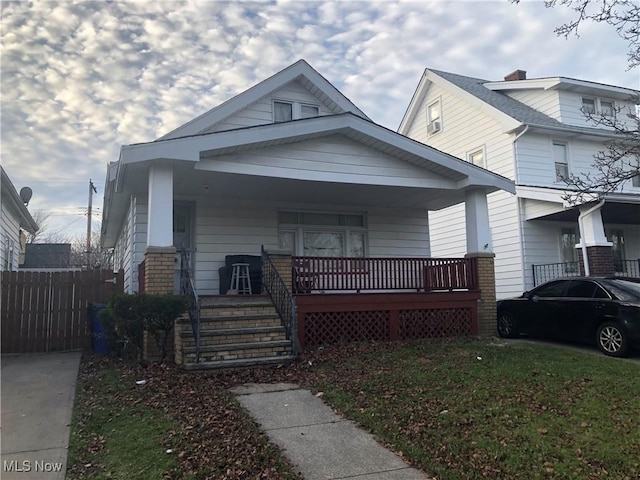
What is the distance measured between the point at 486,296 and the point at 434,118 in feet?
37.8

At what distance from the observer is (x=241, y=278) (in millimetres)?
11344

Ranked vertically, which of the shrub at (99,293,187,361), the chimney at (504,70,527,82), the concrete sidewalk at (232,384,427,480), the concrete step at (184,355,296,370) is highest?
the chimney at (504,70,527,82)

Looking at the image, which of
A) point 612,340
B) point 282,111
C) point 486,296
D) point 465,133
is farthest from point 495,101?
point 612,340

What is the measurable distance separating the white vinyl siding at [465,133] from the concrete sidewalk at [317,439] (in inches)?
511

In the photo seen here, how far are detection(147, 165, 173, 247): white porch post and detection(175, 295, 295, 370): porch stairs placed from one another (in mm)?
1459

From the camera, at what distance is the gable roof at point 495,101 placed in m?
16.7

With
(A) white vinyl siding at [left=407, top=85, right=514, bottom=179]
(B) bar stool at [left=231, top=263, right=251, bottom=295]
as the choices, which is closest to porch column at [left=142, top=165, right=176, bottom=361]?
(B) bar stool at [left=231, top=263, right=251, bottom=295]

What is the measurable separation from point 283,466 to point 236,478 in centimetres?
46

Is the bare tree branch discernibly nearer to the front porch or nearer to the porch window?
the front porch

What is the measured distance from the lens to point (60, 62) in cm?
962

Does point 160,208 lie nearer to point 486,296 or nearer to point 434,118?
point 486,296

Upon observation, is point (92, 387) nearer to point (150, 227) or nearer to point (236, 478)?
point (150, 227)

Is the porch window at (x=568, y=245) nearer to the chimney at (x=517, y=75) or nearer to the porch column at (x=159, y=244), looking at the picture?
the chimney at (x=517, y=75)

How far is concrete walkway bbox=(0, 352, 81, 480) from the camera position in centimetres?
431
